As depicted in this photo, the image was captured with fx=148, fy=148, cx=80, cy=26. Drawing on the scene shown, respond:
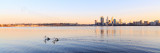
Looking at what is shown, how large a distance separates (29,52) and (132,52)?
1457 cm

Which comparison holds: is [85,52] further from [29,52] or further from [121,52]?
[29,52]

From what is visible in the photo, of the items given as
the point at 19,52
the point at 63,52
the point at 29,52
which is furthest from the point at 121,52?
the point at 19,52

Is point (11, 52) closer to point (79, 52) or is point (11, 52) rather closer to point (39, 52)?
point (39, 52)

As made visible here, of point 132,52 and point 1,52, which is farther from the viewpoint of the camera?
point 1,52

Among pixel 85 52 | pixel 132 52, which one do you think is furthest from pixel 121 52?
pixel 85 52

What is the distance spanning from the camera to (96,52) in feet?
67.4

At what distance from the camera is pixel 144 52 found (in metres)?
20.4

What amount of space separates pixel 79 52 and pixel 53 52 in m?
3.80

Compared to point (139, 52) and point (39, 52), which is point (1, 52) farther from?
point (139, 52)

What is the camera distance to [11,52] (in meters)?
21.7

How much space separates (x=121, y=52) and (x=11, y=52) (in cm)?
1581

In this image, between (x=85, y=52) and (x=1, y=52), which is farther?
(x=1, y=52)

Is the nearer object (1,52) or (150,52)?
(150,52)

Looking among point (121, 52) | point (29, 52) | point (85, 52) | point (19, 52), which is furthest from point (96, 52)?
point (19, 52)
